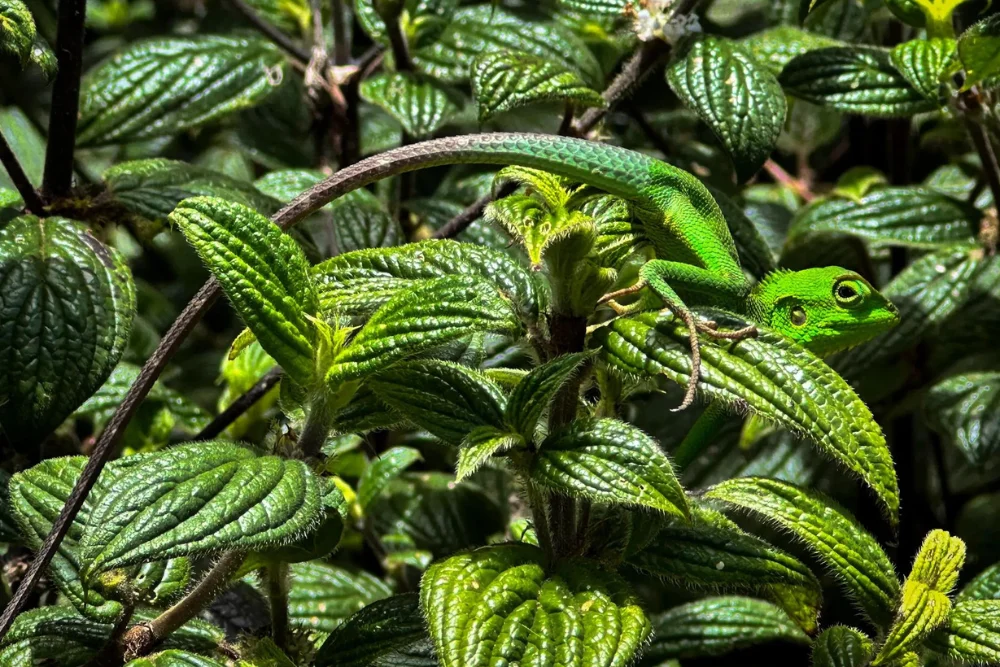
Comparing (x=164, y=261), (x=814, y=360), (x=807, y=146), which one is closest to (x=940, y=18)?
(x=807, y=146)

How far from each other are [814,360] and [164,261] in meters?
2.03

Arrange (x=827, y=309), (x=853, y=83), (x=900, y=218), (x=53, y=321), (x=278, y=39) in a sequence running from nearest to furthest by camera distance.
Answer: (x=53, y=321), (x=827, y=309), (x=853, y=83), (x=900, y=218), (x=278, y=39)

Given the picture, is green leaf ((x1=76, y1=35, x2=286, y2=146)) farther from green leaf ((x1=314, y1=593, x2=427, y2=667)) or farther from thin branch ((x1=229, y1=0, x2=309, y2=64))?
green leaf ((x1=314, y1=593, x2=427, y2=667))

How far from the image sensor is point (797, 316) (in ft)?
4.51

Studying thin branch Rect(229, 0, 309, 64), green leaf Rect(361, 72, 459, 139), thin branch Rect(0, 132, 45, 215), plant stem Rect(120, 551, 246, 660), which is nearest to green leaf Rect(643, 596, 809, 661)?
plant stem Rect(120, 551, 246, 660)

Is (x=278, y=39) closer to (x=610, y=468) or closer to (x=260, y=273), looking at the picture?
(x=260, y=273)

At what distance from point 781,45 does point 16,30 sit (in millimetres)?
1276

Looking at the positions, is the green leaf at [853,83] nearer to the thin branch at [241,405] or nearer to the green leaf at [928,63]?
the green leaf at [928,63]

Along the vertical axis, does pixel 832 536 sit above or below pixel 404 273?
below

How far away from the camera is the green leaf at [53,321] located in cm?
116

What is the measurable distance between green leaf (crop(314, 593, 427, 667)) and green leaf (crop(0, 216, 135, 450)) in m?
0.45

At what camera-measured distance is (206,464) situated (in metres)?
0.89

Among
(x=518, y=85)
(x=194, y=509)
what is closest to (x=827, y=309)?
(x=518, y=85)

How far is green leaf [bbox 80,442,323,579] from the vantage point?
0.80 meters
